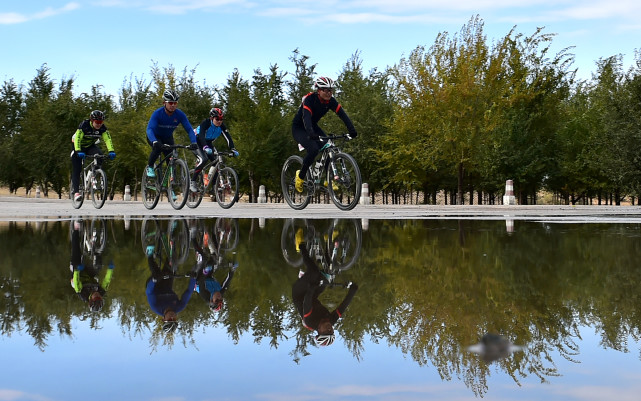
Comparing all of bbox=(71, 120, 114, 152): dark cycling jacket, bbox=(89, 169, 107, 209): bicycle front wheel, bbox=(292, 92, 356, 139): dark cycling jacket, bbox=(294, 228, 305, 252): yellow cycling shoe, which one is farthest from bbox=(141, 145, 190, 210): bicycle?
bbox=(294, 228, 305, 252): yellow cycling shoe

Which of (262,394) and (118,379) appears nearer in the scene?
(262,394)

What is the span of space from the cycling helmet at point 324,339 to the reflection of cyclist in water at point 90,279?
152cm

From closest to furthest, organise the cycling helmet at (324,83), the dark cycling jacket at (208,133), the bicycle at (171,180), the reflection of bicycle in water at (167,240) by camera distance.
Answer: the reflection of bicycle in water at (167,240)
the cycling helmet at (324,83)
the bicycle at (171,180)
the dark cycling jacket at (208,133)

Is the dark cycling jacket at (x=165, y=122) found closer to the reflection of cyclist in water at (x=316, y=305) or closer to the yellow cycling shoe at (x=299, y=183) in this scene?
the yellow cycling shoe at (x=299, y=183)

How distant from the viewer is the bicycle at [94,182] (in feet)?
58.7

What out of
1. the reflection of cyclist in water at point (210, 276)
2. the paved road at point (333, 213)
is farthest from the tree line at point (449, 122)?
the reflection of cyclist in water at point (210, 276)

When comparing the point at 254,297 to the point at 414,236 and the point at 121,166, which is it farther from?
the point at 121,166

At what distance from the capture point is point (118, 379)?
121 inches

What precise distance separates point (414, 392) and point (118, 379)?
47.3 inches

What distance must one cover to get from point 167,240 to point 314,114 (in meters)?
5.60

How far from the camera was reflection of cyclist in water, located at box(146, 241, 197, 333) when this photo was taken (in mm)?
4301

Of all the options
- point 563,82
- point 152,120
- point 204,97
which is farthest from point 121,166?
point 152,120

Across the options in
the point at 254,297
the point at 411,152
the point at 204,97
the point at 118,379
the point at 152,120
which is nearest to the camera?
the point at 118,379

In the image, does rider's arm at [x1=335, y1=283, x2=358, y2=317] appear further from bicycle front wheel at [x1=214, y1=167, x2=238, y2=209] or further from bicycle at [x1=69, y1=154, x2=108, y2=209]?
bicycle at [x1=69, y1=154, x2=108, y2=209]
